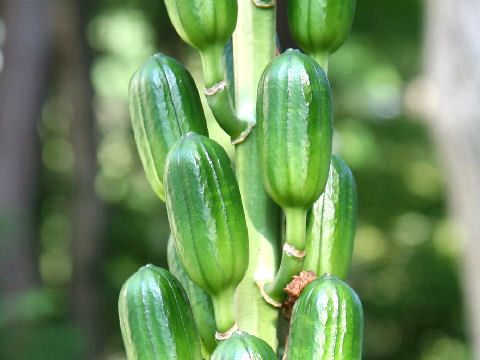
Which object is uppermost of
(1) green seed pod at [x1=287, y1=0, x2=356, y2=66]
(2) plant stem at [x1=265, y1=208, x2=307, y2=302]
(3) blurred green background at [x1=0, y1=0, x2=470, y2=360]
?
(1) green seed pod at [x1=287, y1=0, x2=356, y2=66]

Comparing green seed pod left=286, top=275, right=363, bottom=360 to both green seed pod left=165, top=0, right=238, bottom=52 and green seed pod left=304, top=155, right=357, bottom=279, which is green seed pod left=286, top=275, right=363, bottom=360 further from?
green seed pod left=165, top=0, right=238, bottom=52

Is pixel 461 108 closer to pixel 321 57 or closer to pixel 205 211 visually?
pixel 321 57

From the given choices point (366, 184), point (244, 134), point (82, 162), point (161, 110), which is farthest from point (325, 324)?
point (366, 184)

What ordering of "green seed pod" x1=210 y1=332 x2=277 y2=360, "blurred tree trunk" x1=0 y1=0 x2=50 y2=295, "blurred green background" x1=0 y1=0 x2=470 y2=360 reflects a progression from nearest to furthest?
"green seed pod" x1=210 y1=332 x2=277 y2=360
"blurred tree trunk" x1=0 y1=0 x2=50 y2=295
"blurred green background" x1=0 y1=0 x2=470 y2=360

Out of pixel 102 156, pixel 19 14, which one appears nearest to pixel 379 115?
pixel 102 156

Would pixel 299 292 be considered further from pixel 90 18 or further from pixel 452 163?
pixel 90 18

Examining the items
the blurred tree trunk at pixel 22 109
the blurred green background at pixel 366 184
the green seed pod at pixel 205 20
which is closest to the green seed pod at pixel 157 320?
the green seed pod at pixel 205 20

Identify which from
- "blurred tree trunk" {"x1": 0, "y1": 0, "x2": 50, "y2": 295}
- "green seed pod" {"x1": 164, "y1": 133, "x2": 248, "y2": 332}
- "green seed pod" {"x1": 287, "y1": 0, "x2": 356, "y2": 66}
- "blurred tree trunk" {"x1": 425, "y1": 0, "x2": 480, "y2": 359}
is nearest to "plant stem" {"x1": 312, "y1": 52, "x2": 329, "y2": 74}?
"green seed pod" {"x1": 287, "y1": 0, "x2": 356, "y2": 66}
